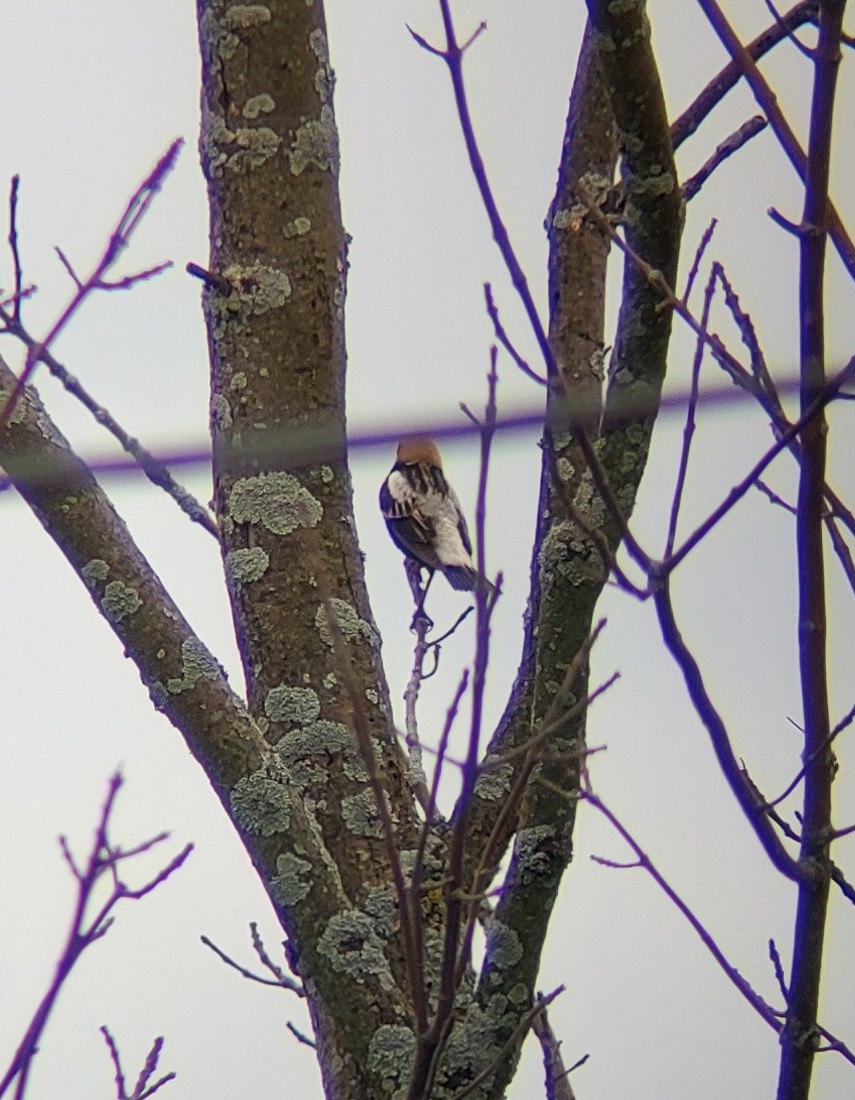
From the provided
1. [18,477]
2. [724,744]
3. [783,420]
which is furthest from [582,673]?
[18,477]

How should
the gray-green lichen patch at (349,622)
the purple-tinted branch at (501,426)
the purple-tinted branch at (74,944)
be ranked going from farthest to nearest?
the gray-green lichen patch at (349,622), the purple-tinted branch at (501,426), the purple-tinted branch at (74,944)

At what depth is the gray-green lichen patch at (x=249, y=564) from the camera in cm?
258

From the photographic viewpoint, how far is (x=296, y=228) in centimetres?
270

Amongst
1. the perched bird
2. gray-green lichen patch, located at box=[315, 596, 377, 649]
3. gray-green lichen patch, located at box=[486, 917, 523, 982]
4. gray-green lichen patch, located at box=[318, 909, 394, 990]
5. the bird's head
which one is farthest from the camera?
the bird's head

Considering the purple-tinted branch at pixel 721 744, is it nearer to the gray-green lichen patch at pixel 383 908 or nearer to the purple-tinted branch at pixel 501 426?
the purple-tinted branch at pixel 501 426

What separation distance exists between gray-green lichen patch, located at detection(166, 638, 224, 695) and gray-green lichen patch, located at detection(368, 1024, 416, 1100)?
574 millimetres

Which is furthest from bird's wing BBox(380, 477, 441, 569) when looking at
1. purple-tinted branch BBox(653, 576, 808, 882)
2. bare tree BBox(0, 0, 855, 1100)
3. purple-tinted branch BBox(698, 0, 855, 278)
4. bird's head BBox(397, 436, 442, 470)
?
purple-tinted branch BBox(698, 0, 855, 278)

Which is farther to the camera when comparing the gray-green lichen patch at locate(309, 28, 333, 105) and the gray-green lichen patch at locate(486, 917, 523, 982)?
the gray-green lichen patch at locate(309, 28, 333, 105)

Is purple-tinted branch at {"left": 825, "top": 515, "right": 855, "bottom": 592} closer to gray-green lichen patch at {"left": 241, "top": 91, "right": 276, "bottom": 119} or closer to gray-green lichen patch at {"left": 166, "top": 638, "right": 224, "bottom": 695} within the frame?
gray-green lichen patch at {"left": 166, "top": 638, "right": 224, "bottom": 695}

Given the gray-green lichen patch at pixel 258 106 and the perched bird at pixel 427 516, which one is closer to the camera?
the gray-green lichen patch at pixel 258 106

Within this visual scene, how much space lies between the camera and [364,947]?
213cm

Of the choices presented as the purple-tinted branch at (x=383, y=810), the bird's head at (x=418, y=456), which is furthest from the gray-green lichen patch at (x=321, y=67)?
the bird's head at (x=418, y=456)

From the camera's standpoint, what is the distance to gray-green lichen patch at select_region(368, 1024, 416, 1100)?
2047 mm

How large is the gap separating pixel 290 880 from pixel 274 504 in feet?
2.42
